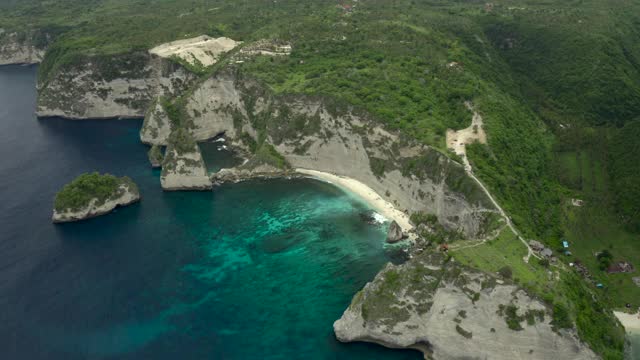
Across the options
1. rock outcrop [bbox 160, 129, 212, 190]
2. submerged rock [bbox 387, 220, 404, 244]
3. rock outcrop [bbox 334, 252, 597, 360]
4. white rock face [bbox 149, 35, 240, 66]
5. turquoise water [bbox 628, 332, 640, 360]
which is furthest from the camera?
white rock face [bbox 149, 35, 240, 66]

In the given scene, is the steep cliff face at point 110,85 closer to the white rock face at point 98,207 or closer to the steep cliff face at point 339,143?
the steep cliff face at point 339,143

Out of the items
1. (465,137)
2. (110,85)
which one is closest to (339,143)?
(465,137)

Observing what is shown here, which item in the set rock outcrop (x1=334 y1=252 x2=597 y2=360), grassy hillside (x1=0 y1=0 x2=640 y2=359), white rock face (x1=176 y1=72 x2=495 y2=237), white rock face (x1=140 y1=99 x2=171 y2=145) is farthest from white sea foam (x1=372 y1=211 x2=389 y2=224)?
white rock face (x1=140 y1=99 x2=171 y2=145)

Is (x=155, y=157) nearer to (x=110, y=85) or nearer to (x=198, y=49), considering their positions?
(x=110, y=85)

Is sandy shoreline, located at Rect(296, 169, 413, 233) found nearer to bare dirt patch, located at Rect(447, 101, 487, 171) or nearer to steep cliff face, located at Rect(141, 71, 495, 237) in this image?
steep cliff face, located at Rect(141, 71, 495, 237)

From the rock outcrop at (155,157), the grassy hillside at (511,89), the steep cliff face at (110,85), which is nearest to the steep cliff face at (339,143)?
the grassy hillside at (511,89)
